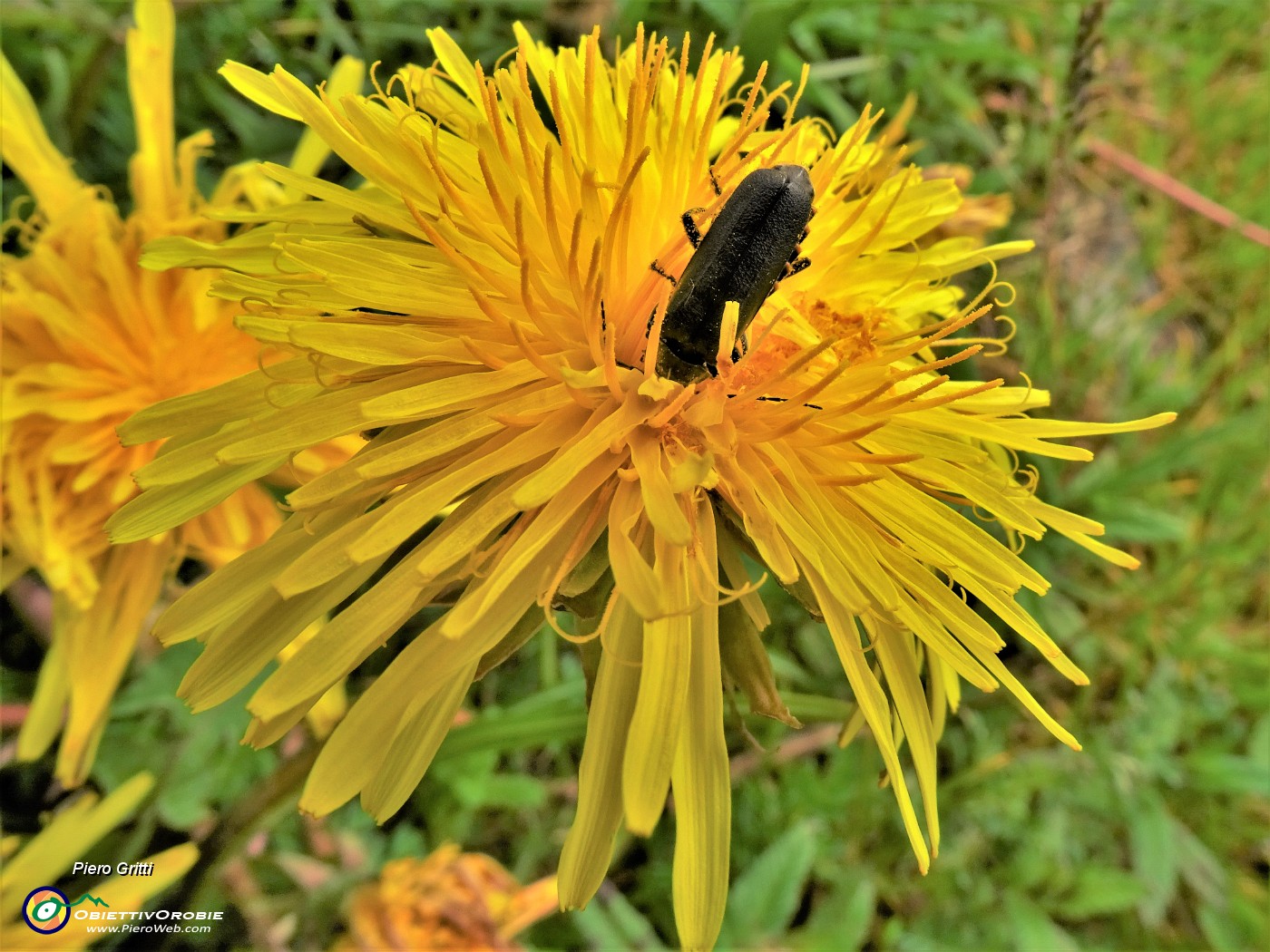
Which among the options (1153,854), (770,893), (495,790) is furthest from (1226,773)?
(495,790)

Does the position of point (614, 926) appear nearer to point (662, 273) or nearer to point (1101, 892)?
point (1101, 892)

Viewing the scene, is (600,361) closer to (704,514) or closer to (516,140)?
(704,514)

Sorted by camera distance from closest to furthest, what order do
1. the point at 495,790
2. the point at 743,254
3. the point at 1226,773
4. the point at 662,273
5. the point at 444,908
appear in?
1. the point at 743,254
2. the point at 662,273
3. the point at 444,908
4. the point at 495,790
5. the point at 1226,773

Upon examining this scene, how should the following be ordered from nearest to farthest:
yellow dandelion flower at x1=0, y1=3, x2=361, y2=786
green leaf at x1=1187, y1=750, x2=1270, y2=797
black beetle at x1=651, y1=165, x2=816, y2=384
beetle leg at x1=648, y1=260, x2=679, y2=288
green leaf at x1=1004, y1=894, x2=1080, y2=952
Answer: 1. black beetle at x1=651, y1=165, x2=816, y2=384
2. beetle leg at x1=648, y1=260, x2=679, y2=288
3. yellow dandelion flower at x1=0, y1=3, x2=361, y2=786
4. green leaf at x1=1004, y1=894, x2=1080, y2=952
5. green leaf at x1=1187, y1=750, x2=1270, y2=797

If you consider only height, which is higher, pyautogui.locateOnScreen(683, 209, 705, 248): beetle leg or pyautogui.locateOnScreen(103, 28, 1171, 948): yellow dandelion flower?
pyautogui.locateOnScreen(683, 209, 705, 248): beetle leg

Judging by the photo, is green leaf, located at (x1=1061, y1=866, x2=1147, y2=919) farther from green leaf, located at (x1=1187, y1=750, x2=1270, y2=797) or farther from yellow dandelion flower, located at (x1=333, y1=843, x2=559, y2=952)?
yellow dandelion flower, located at (x1=333, y1=843, x2=559, y2=952)

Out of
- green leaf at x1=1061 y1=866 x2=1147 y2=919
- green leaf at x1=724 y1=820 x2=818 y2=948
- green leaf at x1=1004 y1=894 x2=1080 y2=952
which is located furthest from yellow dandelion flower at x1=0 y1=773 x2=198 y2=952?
green leaf at x1=1061 y1=866 x2=1147 y2=919

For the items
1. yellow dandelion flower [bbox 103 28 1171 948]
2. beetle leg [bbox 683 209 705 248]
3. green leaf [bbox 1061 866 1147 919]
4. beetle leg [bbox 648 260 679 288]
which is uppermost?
beetle leg [bbox 683 209 705 248]
